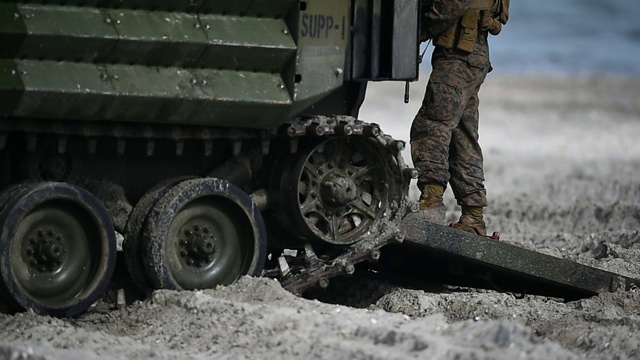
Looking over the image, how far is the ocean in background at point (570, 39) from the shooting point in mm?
48781

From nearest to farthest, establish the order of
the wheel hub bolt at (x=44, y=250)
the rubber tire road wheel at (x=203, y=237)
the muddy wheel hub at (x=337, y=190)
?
the wheel hub bolt at (x=44, y=250), the rubber tire road wheel at (x=203, y=237), the muddy wheel hub at (x=337, y=190)

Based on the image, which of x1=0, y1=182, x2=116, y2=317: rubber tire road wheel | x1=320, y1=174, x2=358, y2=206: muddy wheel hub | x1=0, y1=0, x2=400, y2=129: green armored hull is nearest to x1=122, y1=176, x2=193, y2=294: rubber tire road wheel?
x1=0, y1=182, x2=116, y2=317: rubber tire road wheel

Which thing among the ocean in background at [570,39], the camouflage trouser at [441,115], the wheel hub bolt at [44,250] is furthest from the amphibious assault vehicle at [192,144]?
the ocean in background at [570,39]

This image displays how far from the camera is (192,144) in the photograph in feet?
32.8

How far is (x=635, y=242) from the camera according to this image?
13.1 meters

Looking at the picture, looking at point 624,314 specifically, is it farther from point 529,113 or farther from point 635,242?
point 529,113

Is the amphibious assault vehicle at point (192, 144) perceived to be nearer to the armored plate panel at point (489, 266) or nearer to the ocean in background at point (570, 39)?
the armored plate panel at point (489, 266)

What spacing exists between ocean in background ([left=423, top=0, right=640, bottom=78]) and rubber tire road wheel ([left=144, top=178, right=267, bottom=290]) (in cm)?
3501

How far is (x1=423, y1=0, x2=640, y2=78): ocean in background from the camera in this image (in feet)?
160

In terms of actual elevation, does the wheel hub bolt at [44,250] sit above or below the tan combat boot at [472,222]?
above

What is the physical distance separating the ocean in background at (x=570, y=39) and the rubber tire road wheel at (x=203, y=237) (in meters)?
35.0

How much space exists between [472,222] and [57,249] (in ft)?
10.6

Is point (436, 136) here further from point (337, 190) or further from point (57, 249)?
point (57, 249)

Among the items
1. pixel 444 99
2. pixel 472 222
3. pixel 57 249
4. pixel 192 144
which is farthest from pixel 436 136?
pixel 57 249
